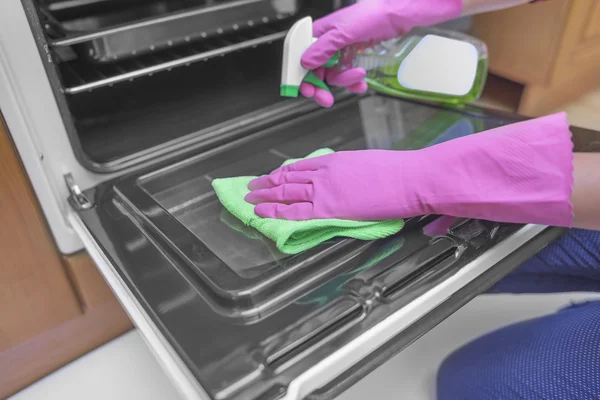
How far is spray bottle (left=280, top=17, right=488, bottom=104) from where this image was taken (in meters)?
0.77

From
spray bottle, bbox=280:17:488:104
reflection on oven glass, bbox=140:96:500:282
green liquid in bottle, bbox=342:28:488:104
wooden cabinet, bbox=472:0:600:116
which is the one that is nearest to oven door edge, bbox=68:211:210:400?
reflection on oven glass, bbox=140:96:500:282

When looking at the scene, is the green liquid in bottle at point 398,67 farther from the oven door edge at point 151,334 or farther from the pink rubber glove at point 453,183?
the oven door edge at point 151,334

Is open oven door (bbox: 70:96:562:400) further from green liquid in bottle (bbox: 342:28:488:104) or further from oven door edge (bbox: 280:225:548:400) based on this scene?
green liquid in bottle (bbox: 342:28:488:104)

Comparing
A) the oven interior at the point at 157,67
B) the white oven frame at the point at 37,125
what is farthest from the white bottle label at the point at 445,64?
the white oven frame at the point at 37,125

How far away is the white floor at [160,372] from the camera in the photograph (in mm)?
794

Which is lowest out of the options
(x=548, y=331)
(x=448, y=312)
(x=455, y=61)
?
(x=548, y=331)

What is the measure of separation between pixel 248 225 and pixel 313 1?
575 millimetres

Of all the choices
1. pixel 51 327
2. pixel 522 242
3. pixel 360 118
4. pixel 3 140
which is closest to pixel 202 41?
pixel 360 118

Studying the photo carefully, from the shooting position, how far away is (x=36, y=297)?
0.71 meters

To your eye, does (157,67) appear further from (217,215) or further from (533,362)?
(533,362)

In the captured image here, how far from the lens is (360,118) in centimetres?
89

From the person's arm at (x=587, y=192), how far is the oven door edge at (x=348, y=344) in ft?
0.27

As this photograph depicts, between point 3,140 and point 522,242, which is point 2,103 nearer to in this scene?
point 3,140

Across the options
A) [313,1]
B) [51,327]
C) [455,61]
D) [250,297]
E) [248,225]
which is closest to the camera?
[250,297]
